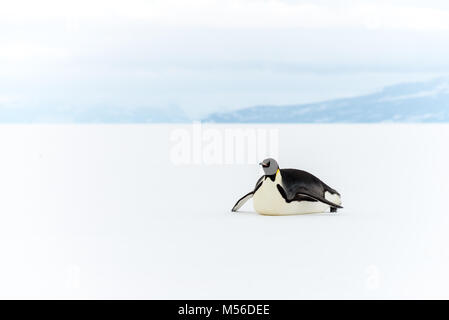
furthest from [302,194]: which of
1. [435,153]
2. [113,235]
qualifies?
[435,153]

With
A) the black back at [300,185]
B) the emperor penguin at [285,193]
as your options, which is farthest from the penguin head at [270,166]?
the black back at [300,185]

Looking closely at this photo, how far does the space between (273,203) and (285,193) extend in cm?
15

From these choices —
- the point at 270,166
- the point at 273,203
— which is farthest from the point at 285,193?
the point at 270,166

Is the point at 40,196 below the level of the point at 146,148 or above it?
below

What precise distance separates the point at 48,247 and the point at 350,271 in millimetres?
2437

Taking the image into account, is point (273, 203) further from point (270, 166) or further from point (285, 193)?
point (270, 166)

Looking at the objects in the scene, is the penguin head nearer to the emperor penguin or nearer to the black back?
the emperor penguin

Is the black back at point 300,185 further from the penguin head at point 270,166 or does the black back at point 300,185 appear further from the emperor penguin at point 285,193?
the penguin head at point 270,166

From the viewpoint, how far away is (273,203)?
693cm

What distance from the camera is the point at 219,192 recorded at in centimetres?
900

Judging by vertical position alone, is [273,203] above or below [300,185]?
→ below

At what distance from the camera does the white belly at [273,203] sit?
6898 mm

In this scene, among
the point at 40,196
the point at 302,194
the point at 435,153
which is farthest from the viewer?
the point at 435,153

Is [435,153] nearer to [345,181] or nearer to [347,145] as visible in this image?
[347,145]
